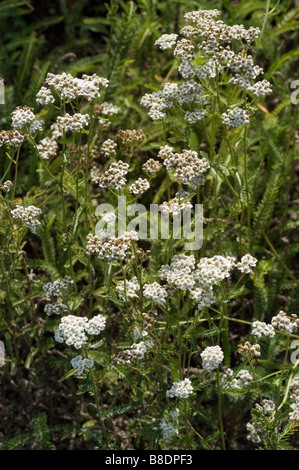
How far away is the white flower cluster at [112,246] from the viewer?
290 cm

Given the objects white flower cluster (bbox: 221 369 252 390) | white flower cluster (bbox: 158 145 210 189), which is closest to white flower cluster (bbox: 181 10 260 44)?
white flower cluster (bbox: 158 145 210 189)

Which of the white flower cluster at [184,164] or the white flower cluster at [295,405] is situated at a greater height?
the white flower cluster at [184,164]

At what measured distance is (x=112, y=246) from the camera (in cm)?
291

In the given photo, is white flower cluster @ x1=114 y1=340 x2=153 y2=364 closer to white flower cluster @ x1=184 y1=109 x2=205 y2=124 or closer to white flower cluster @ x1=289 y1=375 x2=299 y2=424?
white flower cluster @ x1=289 y1=375 x2=299 y2=424

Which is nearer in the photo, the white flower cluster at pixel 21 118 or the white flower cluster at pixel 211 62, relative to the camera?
the white flower cluster at pixel 21 118

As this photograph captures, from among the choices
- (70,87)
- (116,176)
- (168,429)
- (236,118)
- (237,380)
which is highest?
(70,87)

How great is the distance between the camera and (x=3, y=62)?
5.76 metres

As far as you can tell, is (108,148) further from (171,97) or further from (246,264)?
(246,264)

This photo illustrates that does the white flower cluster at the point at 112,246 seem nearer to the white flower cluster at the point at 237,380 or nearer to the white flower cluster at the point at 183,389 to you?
the white flower cluster at the point at 183,389

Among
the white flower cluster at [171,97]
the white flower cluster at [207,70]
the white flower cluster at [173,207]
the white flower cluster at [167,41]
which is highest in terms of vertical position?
the white flower cluster at [167,41]

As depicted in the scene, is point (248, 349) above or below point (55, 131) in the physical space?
below

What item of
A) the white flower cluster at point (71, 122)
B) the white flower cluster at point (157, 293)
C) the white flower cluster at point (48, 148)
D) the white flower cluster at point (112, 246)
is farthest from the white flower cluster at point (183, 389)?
the white flower cluster at point (48, 148)

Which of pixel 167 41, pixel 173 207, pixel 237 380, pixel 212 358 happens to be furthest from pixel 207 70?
pixel 237 380

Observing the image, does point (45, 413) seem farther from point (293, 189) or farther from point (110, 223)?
point (293, 189)
